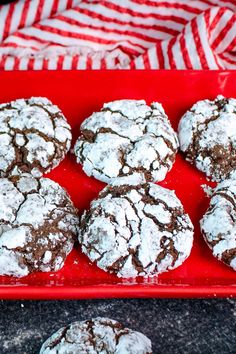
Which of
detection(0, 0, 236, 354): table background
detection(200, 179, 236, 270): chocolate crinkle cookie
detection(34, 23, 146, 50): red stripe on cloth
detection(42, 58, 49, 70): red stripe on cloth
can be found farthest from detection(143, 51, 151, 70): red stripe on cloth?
detection(200, 179, 236, 270): chocolate crinkle cookie

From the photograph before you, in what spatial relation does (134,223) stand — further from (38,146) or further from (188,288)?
(38,146)

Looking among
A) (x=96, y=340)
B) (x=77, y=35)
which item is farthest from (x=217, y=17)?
(x=96, y=340)

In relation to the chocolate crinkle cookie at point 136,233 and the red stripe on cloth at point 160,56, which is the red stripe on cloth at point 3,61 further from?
the chocolate crinkle cookie at point 136,233

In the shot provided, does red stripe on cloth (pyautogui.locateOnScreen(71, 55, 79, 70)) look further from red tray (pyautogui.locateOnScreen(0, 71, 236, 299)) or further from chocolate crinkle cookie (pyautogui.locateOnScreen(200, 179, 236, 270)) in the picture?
chocolate crinkle cookie (pyautogui.locateOnScreen(200, 179, 236, 270))

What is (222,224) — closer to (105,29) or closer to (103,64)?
(103,64)

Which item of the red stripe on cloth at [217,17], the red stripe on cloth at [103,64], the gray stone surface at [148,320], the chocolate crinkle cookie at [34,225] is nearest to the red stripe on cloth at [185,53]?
the red stripe on cloth at [217,17]

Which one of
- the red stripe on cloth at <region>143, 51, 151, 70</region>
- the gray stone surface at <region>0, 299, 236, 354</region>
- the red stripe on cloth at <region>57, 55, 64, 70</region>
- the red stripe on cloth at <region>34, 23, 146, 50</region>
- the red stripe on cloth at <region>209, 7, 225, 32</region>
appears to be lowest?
the gray stone surface at <region>0, 299, 236, 354</region>

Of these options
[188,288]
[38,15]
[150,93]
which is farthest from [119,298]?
[38,15]
